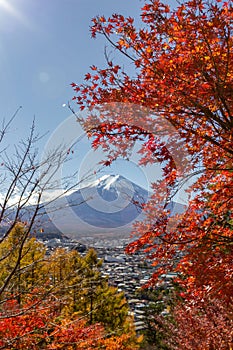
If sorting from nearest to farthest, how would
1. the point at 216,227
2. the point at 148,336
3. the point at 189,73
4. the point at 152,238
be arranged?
the point at 189,73, the point at 152,238, the point at 216,227, the point at 148,336

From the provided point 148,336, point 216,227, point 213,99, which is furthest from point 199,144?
point 148,336

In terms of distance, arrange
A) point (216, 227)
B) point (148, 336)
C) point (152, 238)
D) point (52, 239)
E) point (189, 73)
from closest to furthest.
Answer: point (189, 73) → point (152, 238) → point (216, 227) → point (52, 239) → point (148, 336)

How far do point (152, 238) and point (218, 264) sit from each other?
1.15 meters

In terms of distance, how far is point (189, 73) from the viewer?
427 centimetres

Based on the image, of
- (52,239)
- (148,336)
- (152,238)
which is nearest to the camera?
(152,238)

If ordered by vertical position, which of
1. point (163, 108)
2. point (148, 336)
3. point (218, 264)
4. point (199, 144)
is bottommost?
point (148, 336)

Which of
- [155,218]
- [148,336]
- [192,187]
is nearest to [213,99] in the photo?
[192,187]

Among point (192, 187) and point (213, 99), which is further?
point (192, 187)

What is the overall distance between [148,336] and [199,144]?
74.7ft

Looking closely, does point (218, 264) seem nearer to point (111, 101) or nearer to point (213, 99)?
point (213, 99)

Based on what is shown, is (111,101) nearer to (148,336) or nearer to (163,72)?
(163,72)

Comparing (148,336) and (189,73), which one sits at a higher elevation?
(189,73)

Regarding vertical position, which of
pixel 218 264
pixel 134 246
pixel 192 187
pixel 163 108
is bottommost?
pixel 218 264

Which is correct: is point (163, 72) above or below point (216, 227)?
above
